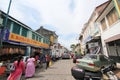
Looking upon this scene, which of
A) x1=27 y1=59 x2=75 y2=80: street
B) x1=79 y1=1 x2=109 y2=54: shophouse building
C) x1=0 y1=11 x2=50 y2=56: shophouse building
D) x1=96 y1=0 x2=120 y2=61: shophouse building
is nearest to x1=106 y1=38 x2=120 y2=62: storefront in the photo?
x1=96 y1=0 x2=120 y2=61: shophouse building

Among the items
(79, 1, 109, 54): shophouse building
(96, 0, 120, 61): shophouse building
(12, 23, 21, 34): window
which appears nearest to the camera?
(96, 0, 120, 61): shophouse building

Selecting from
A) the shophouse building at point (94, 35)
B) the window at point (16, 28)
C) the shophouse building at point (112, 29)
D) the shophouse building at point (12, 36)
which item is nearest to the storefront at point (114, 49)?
the shophouse building at point (112, 29)

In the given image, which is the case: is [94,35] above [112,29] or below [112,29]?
above

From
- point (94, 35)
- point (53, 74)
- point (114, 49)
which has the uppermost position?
point (94, 35)

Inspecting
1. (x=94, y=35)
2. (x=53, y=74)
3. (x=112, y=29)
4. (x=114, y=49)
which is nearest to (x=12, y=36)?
(x=53, y=74)

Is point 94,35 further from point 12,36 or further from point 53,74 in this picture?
point 12,36

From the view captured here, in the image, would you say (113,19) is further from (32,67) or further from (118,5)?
(32,67)

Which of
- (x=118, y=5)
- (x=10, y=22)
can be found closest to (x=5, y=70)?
(x=10, y=22)

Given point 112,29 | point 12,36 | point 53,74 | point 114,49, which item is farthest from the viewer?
point 114,49

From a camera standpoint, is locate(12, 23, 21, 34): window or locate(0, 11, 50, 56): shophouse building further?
locate(12, 23, 21, 34): window

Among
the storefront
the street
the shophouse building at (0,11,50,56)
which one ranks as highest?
the shophouse building at (0,11,50,56)

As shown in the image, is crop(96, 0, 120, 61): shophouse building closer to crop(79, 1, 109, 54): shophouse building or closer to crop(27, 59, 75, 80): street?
crop(79, 1, 109, 54): shophouse building

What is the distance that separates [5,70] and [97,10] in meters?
17.6

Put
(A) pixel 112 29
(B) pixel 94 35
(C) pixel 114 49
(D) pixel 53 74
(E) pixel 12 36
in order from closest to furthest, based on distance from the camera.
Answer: (D) pixel 53 74 < (A) pixel 112 29 < (E) pixel 12 36 < (C) pixel 114 49 < (B) pixel 94 35
